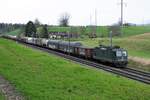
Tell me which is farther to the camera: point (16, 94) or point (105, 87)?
point (105, 87)

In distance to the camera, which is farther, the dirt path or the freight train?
the freight train

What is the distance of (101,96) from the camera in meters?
18.1

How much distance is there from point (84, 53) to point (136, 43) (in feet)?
55.2

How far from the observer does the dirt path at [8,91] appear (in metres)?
17.4

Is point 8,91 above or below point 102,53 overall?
above

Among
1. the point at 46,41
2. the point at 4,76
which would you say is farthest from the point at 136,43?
the point at 4,76

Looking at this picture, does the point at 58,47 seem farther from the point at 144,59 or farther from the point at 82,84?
the point at 82,84

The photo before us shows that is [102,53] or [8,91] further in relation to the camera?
[102,53]

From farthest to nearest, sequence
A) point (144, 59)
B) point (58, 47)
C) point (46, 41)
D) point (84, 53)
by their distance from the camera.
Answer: point (46, 41)
point (58, 47)
point (84, 53)
point (144, 59)

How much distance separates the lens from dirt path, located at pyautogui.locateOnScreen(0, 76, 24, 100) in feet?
57.0

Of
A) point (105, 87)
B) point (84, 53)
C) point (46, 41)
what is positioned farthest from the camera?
point (46, 41)

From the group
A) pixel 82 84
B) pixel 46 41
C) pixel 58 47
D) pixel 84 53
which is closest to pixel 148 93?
pixel 82 84

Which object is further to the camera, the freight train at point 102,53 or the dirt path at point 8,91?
the freight train at point 102,53

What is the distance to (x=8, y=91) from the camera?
1930 centimetres
